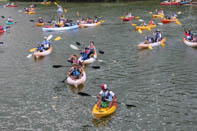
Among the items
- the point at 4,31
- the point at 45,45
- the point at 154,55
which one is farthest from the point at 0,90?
the point at 4,31

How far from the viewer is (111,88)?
73.8 ft

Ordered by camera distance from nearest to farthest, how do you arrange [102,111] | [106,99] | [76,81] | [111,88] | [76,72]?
[102,111], [106,99], [111,88], [76,81], [76,72]

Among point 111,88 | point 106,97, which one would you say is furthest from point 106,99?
point 111,88

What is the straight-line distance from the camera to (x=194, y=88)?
22266 mm

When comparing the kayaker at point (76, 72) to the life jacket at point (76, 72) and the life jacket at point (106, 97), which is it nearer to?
the life jacket at point (76, 72)

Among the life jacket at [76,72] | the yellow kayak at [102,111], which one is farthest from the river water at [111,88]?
the life jacket at [76,72]

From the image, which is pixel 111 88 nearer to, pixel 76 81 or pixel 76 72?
pixel 76 81

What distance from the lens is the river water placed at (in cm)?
1739

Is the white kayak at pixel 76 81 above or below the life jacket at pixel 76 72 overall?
below

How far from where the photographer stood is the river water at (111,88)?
1739 cm

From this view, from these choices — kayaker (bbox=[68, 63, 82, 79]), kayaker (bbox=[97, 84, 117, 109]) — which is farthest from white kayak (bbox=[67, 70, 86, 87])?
kayaker (bbox=[97, 84, 117, 109])

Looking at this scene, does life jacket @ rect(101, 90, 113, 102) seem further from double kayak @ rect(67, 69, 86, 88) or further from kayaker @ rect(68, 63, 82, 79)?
kayaker @ rect(68, 63, 82, 79)

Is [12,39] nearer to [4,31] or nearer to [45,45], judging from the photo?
[4,31]

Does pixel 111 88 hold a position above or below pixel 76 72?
below
